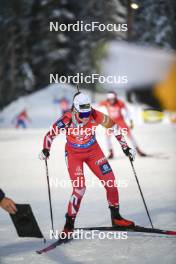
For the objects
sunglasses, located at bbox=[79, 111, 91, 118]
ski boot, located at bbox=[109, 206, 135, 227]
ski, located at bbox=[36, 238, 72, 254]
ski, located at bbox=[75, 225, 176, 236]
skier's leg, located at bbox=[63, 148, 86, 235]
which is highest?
sunglasses, located at bbox=[79, 111, 91, 118]

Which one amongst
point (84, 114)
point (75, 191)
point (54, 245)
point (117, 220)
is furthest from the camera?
point (117, 220)

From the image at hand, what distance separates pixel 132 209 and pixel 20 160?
6.34 metres

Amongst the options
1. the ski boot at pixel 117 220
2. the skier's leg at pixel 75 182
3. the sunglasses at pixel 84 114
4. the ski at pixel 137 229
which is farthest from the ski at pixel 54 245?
the sunglasses at pixel 84 114

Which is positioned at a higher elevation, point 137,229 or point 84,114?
point 84,114

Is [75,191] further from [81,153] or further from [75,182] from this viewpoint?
[81,153]

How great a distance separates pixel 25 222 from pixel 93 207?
6.43ft

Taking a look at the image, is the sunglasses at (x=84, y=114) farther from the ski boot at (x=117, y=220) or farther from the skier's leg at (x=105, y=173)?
the ski boot at (x=117, y=220)

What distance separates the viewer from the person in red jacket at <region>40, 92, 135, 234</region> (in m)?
5.15

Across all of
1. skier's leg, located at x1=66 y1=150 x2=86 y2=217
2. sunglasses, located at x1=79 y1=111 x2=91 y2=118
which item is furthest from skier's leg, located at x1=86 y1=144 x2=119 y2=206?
sunglasses, located at x1=79 y1=111 x2=91 y2=118

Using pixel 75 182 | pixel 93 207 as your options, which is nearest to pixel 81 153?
pixel 75 182

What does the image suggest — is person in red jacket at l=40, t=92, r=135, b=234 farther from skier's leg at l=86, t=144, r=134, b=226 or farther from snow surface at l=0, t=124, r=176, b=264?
snow surface at l=0, t=124, r=176, b=264

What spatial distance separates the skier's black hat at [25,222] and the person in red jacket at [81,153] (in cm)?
40

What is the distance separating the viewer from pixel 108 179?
5.23 metres

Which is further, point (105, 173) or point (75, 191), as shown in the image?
point (105, 173)
